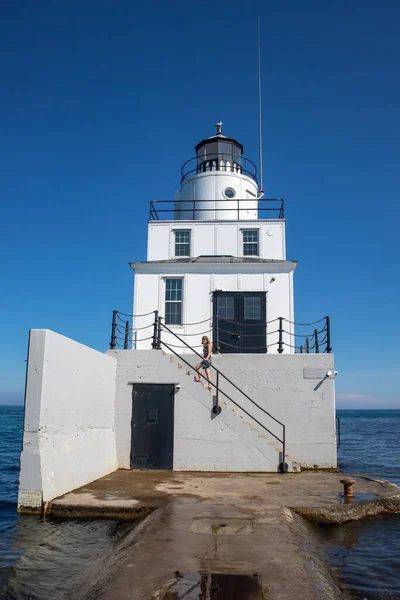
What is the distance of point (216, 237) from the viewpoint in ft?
61.9

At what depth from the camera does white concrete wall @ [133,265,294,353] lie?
17016 millimetres

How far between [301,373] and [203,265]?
5.55m

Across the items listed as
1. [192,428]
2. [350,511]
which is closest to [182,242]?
[192,428]

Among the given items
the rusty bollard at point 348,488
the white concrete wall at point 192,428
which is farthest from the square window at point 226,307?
the rusty bollard at point 348,488

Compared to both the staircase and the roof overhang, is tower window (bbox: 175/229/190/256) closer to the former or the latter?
the roof overhang

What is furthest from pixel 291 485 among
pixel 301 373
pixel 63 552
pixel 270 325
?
pixel 270 325

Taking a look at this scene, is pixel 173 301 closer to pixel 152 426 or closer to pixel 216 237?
pixel 216 237

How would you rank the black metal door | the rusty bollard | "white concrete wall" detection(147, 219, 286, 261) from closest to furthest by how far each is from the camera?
the rusty bollard, the black metal door, "white concrete wall" detection(147, 219, 286, 261)

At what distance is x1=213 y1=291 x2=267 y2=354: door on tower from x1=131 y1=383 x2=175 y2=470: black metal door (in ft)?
12.8

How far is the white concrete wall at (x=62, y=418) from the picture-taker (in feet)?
29.5

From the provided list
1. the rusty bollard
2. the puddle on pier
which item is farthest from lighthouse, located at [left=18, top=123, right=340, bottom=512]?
the puddle on pier

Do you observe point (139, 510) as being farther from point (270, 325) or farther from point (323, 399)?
point (270, 325)

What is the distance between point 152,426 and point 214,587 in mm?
8511

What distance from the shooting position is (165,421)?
1315 centimetres
